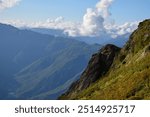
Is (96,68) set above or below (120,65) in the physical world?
below

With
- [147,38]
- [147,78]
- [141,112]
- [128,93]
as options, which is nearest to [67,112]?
[141,112]

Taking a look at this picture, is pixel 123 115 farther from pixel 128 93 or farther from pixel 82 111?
pixel 128 93

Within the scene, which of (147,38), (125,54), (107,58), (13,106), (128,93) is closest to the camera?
(13,106)

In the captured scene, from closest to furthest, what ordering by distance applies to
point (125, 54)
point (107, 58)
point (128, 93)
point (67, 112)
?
point (67, 112), point (128, 93), point (125, 54), point (107, 58)

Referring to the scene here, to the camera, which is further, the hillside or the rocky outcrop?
the rocky outcrop

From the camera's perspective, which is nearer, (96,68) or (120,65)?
(120,65)

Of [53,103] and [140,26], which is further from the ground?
[140,26]

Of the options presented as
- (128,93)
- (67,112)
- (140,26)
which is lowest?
(128,93)

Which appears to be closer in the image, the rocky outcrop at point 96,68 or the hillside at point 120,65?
the hillside at point 120,65
